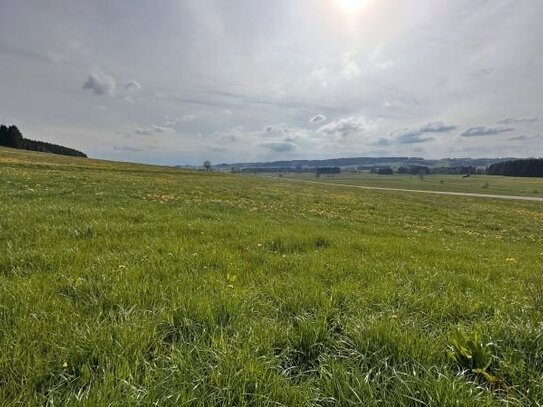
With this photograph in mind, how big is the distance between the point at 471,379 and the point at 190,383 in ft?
8.14

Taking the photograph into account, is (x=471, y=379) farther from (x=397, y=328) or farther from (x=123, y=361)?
(x=123, y=361)

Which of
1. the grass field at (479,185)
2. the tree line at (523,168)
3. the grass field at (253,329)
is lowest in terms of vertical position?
the grass field at (479,185)

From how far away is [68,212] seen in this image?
10.1 meters

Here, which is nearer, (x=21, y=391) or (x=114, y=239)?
(x=21, y=391)

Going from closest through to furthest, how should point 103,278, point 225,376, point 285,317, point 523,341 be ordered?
point 225,376 < point 523,341 < point 285,317 < point 103,278

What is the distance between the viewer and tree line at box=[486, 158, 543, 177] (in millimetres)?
170125

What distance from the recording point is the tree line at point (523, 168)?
17012 cm

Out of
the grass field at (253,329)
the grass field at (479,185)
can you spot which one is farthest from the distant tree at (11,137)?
the grass field at (253,329)

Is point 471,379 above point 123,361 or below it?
below

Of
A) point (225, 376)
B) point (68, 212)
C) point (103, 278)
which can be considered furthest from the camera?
point (68, 212)

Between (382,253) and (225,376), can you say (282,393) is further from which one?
(382,253)

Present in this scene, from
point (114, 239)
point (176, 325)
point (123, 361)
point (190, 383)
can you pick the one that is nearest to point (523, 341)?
point (190, 383)

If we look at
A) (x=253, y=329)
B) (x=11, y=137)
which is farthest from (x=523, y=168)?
(x=11, y=137)

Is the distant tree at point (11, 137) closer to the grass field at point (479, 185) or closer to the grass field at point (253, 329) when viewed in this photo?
the grass field at point (479, 185)
